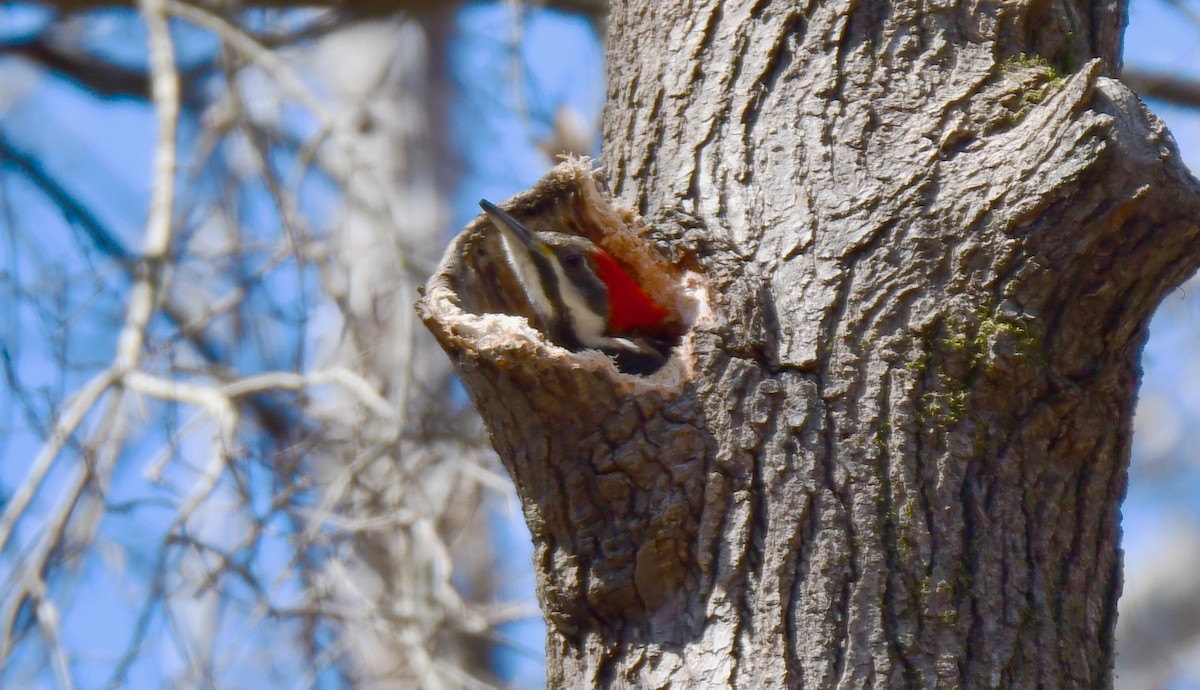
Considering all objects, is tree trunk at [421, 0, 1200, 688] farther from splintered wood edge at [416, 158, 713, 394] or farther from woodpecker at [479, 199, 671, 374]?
woodpecker at [479, 199, 671, 374]

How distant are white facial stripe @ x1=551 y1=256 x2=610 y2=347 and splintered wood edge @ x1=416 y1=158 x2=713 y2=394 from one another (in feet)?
1.74

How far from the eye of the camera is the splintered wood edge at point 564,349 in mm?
2311

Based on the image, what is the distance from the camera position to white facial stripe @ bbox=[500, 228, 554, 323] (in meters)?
3.22

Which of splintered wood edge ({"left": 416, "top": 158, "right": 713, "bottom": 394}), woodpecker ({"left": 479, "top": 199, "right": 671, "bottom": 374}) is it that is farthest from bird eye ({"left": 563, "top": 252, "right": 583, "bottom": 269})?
splintered wood edge ({"left": 416, "top": 158, "right": 713, "bottom": 394})

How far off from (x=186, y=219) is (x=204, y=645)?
2.04 metres

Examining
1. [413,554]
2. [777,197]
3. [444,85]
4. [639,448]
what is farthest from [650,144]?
[444,85]

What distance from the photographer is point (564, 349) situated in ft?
8.17

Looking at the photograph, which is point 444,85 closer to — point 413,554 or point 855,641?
point 413,554

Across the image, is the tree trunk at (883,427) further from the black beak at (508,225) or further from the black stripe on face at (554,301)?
the black stripe on face at (554,301)

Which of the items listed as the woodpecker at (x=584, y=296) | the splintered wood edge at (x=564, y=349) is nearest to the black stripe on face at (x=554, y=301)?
the woodpecker at (x=584, y=296)

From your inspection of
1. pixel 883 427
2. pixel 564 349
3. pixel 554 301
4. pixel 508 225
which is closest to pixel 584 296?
pixel 554 301

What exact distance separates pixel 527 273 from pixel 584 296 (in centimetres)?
30

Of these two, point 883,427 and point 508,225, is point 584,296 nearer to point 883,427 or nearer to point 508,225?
point 508,225

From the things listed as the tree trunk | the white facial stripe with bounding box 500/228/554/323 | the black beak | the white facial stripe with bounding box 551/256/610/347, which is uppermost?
the white facial stripe with bounding box 551/256/610/347
